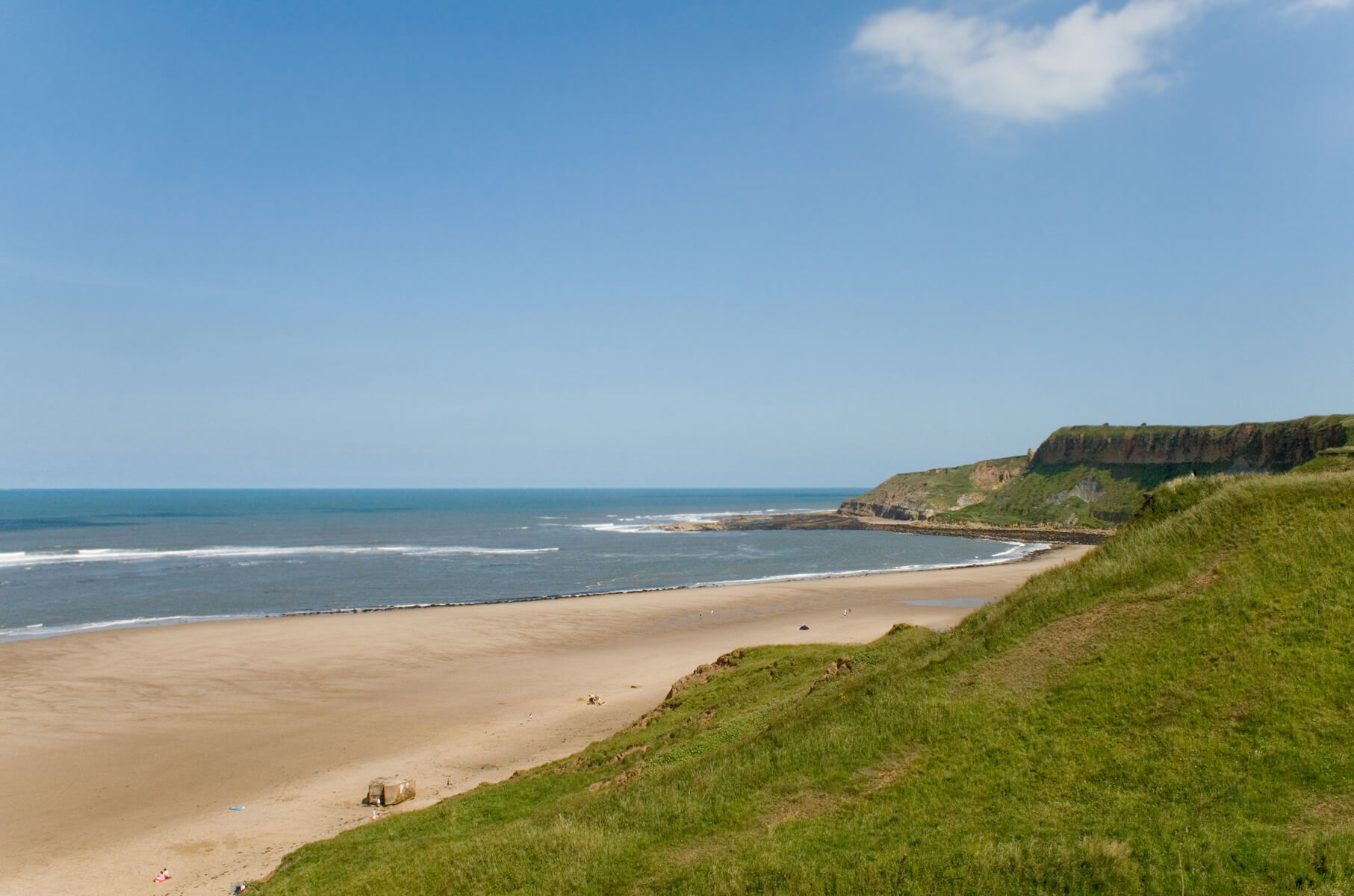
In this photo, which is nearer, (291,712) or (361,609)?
(291,712)

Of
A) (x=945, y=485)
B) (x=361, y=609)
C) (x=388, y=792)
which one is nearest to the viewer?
(x=388, y=792)

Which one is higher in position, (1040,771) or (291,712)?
(1040,771)

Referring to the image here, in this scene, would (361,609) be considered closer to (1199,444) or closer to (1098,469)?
(1199,444)

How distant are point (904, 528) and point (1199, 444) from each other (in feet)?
172

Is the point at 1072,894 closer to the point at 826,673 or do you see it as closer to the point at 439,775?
the point at 826,673

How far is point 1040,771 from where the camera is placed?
13.0m

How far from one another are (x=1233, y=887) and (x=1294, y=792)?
248 centimetres

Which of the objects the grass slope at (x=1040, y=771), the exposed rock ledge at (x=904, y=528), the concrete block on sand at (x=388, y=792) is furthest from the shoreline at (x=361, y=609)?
the grass slope at (x=1040, y=771)

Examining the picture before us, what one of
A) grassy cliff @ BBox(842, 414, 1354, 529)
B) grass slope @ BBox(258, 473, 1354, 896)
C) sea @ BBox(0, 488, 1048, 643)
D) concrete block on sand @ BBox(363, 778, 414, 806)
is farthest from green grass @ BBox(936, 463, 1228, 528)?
concrete block on sand @ BBox(363, 778, 414, 806)

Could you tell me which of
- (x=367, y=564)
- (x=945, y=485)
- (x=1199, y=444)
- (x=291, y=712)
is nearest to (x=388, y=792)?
(x=291, y=712)

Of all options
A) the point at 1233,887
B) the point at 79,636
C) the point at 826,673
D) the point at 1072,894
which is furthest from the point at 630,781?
the point at 79,636

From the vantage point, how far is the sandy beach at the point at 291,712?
21594 millimetres

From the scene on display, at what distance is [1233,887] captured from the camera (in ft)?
32.5

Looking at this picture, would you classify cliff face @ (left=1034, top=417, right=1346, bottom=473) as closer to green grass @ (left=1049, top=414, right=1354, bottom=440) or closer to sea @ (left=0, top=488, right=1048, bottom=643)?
green grass @ (left=1049, top=414, right=1354, bottom=440)
